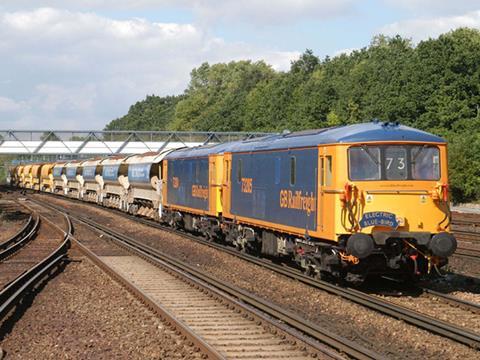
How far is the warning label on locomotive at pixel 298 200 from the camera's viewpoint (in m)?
15.7

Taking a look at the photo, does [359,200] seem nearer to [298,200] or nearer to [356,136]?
[356,136]

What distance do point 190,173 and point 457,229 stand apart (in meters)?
10.9

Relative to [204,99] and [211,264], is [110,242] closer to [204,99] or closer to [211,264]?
[211,264]

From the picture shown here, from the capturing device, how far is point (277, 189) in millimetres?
18141

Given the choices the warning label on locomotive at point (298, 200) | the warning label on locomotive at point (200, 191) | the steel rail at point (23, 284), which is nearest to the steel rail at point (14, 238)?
the steel rail at point (23, 284)

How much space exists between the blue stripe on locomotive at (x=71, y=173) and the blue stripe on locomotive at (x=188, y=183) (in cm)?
2994

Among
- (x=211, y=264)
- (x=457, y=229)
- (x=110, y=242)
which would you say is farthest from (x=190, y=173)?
(x=457, y=229)

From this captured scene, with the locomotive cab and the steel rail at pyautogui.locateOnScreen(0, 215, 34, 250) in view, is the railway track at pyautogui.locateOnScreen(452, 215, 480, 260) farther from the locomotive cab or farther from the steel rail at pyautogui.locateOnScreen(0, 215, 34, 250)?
the steel rail at pyautogui.locateOnScreen(0, 215, 34, 250)

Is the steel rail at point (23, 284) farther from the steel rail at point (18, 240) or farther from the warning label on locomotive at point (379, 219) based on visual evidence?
the warning label on locomotive at point (379, 219)

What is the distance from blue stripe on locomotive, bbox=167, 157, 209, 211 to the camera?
25797 mm

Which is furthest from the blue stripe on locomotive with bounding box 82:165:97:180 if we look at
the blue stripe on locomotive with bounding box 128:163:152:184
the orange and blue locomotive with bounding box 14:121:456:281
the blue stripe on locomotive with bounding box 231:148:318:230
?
the orange and blue locomotive with bounding box 14:121:456:281

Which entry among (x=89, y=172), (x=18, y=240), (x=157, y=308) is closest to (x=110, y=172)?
(x=89, y=172)

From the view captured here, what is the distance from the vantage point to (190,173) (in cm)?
2792

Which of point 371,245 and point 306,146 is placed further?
point 306,146
